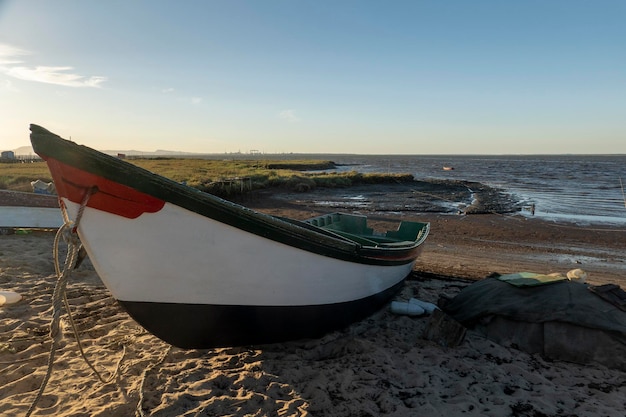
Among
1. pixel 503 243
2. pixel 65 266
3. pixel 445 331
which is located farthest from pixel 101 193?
pixel 503 243

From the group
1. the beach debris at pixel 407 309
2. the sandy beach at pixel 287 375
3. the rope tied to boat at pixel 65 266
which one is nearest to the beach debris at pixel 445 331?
the sandy beach at pixel 287 375

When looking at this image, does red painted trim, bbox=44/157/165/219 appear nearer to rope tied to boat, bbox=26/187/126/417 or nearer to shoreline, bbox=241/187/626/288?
rope tied to boat, bbox=26/187/126/417

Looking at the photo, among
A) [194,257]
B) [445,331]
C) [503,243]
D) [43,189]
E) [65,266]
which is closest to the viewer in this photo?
[65,266]

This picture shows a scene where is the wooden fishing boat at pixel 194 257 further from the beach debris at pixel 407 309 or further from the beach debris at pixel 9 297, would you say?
the beach debris at pixel 9 297

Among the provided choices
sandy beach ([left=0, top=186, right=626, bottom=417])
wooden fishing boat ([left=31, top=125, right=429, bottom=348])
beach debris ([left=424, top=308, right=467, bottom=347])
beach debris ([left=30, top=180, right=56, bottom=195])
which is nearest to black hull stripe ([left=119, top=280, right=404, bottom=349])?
wooden fishing boat ([left=31, top=125, right=429, bottom=348])

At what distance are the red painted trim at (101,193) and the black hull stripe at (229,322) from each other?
104 centimetres

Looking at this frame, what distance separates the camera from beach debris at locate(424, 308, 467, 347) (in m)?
5.17

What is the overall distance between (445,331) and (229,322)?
2.96 metres

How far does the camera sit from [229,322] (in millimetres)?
4270

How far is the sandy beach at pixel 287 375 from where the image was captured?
3750 mm

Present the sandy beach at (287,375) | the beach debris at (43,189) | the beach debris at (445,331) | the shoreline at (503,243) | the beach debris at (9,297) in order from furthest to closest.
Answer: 1. the beach debris at (43,189)
2. the shoreline at (503,243)
3. the beach debris at (9,297)
4. the beach debris at (445,331)
5. the sandy beach at (287,375)

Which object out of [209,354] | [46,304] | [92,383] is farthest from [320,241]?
[46,304]

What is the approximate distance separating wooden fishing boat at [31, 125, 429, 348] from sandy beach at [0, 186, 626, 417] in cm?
33

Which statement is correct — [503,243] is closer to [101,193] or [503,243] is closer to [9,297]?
[101,193]
